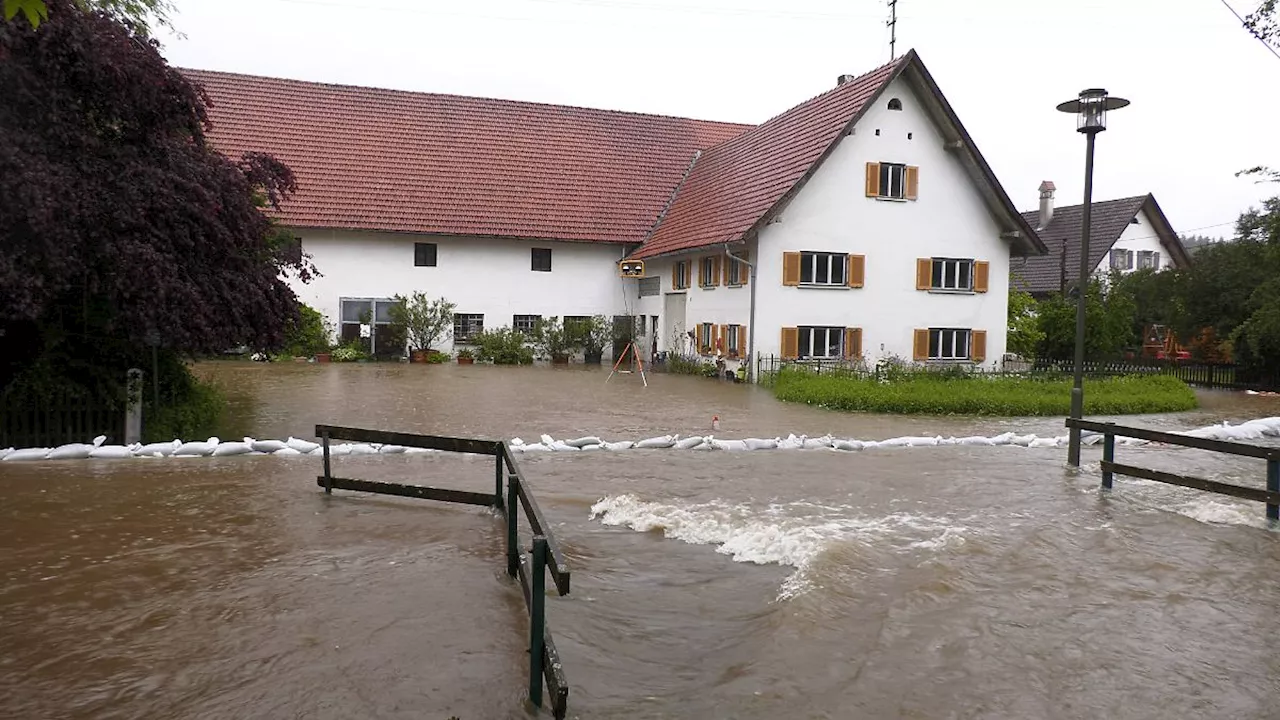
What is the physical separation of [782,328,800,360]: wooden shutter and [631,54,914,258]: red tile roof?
2.86 m

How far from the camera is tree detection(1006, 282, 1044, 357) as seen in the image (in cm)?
2897

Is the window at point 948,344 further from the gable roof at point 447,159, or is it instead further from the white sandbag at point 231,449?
the white sandbag at point 231,449

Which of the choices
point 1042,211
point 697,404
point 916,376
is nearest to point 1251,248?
point 916,376

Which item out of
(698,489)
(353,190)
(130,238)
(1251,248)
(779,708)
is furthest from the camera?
(353,190)

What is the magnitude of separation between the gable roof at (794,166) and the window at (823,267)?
2009 mm

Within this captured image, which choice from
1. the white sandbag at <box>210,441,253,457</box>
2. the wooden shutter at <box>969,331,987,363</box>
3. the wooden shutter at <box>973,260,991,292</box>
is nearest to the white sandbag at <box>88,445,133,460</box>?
the white sandbag at <box>210,441,253,457</box>

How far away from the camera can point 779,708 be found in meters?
5.39

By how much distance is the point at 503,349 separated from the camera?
30.9m

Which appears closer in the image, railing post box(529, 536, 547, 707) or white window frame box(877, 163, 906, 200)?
railing post box(529, 536, 547, 707)

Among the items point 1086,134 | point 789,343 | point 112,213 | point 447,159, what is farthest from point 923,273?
point 112,213

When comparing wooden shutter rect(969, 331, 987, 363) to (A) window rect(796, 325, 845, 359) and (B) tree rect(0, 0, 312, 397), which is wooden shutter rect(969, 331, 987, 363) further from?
(B) tree rect(0, 0, 312, 397)

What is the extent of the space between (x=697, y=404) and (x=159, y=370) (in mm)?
10098

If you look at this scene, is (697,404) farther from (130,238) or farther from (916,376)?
(130,238)

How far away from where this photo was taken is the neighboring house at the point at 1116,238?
145 feet
